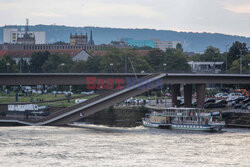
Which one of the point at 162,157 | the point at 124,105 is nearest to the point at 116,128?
the point at 162,157

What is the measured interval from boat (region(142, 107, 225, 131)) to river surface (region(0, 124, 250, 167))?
9.00 feet

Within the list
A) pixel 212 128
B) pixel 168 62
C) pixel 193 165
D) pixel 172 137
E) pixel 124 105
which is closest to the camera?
pixel 193 165

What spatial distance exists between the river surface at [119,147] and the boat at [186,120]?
9.00 feet

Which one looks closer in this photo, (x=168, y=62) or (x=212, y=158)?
(x=212, y=158)

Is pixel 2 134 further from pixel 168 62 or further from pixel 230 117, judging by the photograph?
pixel 168 62

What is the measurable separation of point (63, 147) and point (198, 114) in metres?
26.7

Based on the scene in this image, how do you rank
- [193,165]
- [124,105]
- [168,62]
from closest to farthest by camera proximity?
[193,165] < [124,105] < [168,62]

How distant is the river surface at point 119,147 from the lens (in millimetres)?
63688

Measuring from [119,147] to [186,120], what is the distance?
22.5 m

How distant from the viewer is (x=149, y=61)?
586 feet

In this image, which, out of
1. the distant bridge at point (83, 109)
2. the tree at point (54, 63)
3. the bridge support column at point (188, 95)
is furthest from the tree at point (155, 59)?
the distant bridge at point (83, 109)

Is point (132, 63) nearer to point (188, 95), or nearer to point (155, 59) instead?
point (155, 59)

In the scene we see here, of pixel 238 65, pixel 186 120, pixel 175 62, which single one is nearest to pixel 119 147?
pixel 186 120

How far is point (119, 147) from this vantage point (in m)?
72.4
